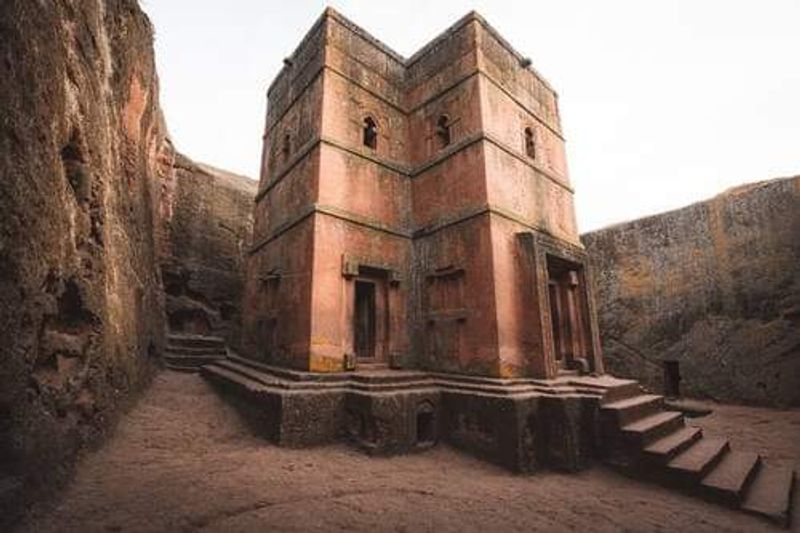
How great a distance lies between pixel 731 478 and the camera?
200 inches

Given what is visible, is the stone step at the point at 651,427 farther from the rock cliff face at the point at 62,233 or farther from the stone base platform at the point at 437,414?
the rock cliff face at the point at 62,233

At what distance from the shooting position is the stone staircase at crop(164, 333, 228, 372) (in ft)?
33.6

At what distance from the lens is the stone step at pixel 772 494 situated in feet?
14.4

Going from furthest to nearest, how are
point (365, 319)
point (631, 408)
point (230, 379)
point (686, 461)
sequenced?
point (365, 319) → point (230, 379) → point (631, 408) → point (686, 461)

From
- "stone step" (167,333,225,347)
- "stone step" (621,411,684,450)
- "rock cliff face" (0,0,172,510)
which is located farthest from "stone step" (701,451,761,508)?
"stone step" (167,333,225,347)

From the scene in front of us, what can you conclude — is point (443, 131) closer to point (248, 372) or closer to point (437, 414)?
point (437, 414)

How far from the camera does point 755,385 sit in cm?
1070

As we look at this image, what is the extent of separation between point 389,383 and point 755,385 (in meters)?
10.7

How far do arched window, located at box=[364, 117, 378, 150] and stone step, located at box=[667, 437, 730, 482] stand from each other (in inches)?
316

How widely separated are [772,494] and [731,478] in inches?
15.9

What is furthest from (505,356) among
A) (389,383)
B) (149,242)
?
(149,242)

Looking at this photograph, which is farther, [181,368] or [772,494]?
[181,368]

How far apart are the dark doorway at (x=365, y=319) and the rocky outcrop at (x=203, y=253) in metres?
6.64

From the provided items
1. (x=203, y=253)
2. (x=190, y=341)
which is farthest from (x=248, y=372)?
(x=203, y=253)
